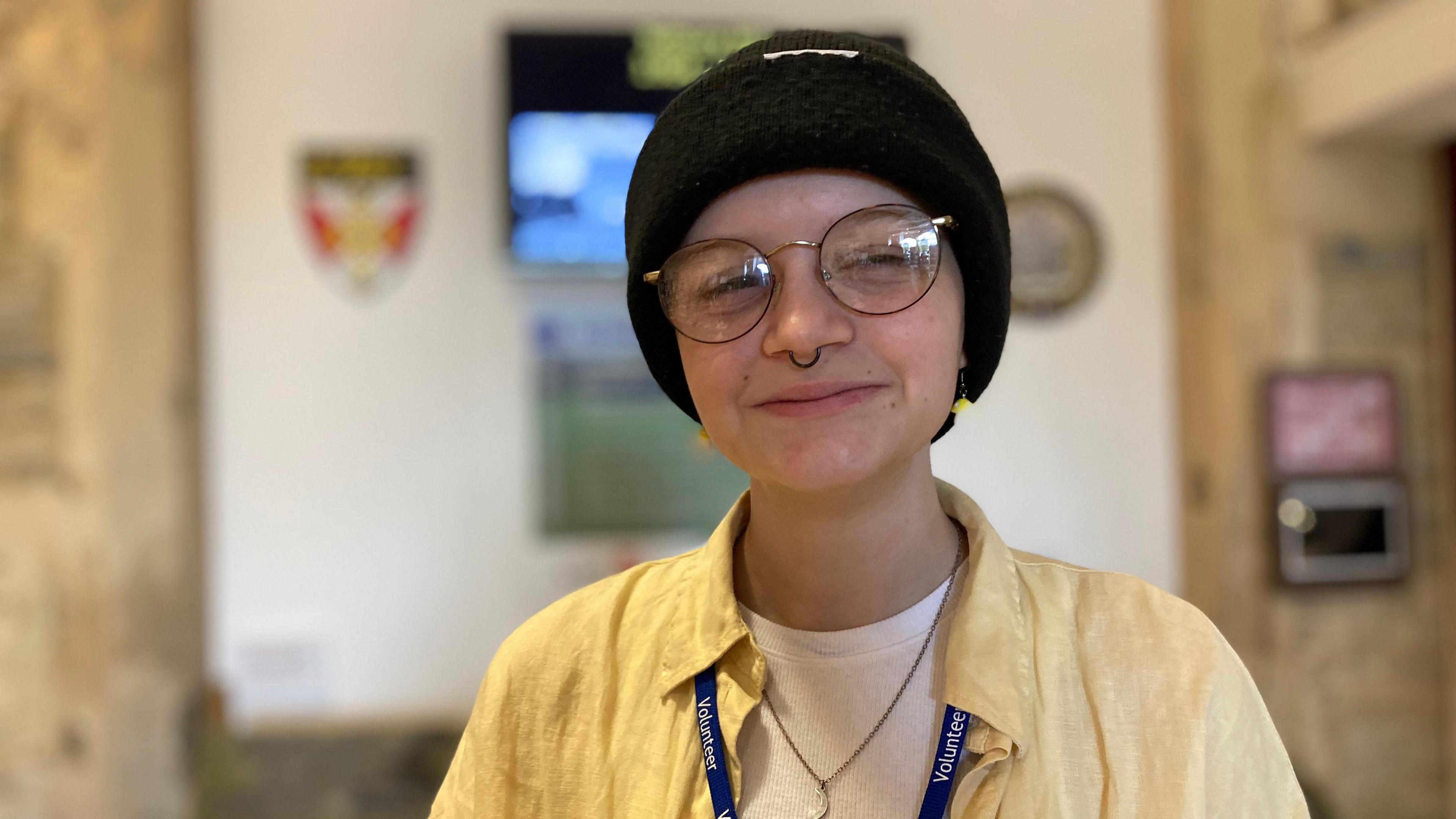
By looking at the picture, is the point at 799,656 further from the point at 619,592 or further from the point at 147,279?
the point at 147,279

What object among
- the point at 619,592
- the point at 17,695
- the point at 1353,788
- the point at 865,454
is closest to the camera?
the point at 865,454

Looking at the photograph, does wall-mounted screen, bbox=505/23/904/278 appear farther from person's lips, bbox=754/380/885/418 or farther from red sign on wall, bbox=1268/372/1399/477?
person's lips, bbox=754/380/885/418

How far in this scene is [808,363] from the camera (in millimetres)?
857

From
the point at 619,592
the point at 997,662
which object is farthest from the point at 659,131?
the point at 997,662

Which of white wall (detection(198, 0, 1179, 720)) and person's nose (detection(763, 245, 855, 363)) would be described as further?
white wall (detection(198, 0, 1179, 720))

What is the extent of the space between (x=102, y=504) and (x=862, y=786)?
2.68 metres

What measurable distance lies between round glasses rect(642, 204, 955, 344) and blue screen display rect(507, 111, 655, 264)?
220 centimetres

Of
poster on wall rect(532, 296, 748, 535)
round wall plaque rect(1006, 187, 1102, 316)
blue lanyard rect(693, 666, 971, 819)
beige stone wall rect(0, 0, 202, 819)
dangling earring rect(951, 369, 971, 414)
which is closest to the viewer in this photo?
blue lanyard rect(693, 666, 971, 819)

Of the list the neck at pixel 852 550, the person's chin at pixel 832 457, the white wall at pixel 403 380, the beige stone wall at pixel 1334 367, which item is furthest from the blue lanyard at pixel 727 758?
the beige stone wall at pixel 1334 367

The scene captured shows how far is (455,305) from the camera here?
3172 mm

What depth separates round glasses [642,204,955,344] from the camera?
2.85 ft

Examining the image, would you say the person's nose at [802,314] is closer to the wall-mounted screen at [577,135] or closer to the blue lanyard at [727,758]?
the blue lanyard at [727,758]

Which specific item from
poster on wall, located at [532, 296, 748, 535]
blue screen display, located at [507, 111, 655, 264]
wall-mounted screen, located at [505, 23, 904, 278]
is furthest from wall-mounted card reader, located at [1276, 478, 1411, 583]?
blue screen display, located at [507, 111, 655, 264]

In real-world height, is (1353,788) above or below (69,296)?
below
